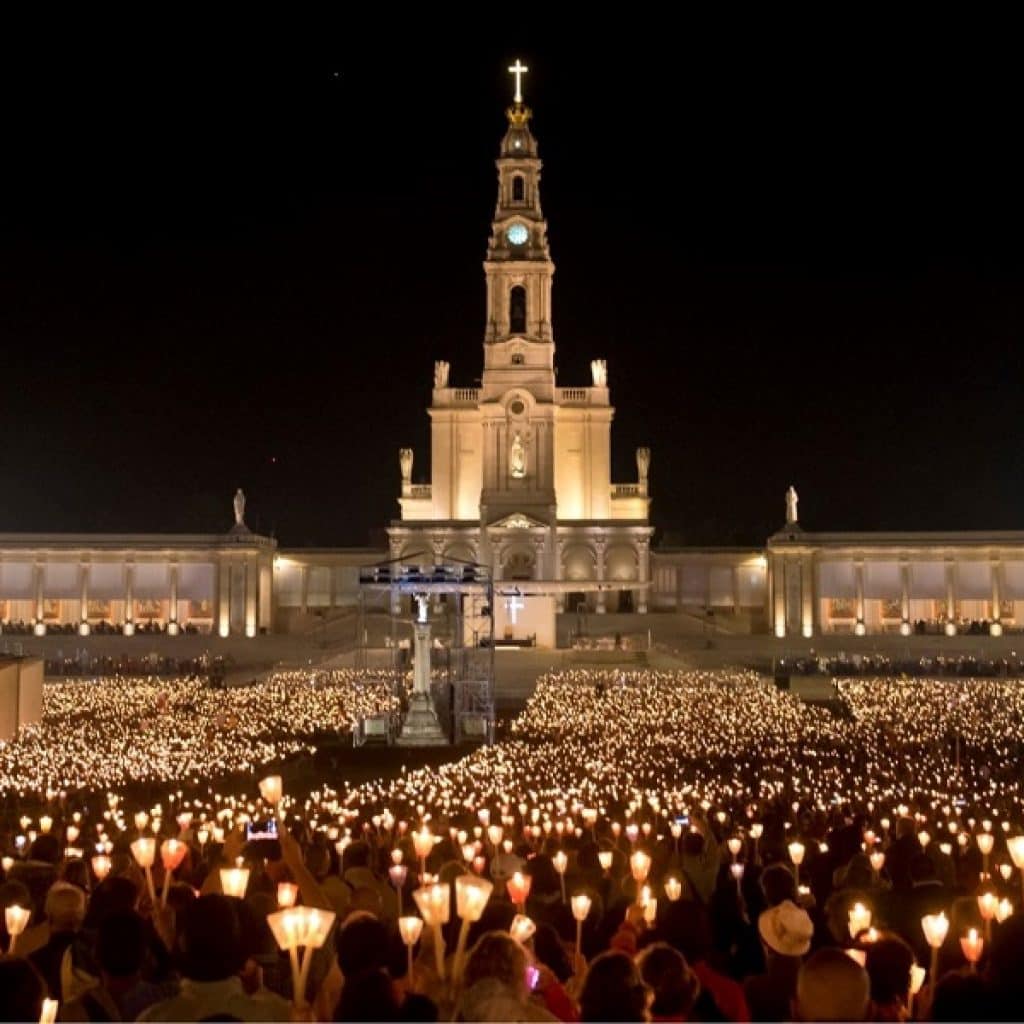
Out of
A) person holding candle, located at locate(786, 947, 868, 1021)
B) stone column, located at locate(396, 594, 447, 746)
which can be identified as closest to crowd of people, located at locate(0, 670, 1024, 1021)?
person holding candle, located at locate(786, 947, 868, 1021)

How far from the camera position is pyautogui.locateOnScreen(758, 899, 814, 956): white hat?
7.75 m

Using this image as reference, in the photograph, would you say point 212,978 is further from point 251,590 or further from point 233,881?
point 251,590

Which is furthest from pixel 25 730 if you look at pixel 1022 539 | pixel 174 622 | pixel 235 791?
pixel 1022 539

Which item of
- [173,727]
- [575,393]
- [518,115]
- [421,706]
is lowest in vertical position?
[173,727]

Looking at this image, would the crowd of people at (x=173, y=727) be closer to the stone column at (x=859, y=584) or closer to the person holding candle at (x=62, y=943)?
the person holding candle at (x=62, y=943)

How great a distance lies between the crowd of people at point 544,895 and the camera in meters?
6.65

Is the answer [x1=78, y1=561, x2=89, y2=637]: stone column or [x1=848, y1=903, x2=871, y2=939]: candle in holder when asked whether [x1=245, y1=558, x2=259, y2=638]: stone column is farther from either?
[x1=848, y1=903, x2=871, y2=939]: candle in holder

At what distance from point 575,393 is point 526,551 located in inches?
421

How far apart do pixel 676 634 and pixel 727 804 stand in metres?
49.9

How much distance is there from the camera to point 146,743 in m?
29.2

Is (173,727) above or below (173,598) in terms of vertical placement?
below

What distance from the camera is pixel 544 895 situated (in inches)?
440

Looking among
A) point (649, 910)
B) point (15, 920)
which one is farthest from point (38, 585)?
point (649, 910)

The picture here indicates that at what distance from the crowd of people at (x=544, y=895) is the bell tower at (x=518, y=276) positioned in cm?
5293
